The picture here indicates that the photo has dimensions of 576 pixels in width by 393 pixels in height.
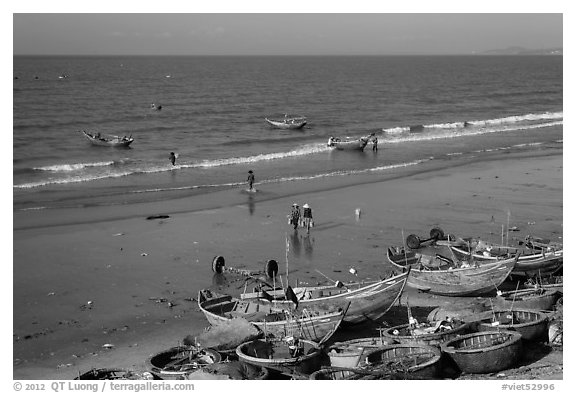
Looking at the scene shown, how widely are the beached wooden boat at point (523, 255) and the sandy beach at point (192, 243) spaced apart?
1825 mm

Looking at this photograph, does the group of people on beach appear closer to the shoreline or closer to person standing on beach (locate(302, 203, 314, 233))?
person standing on beach (locate(302, 203, 314, 233))

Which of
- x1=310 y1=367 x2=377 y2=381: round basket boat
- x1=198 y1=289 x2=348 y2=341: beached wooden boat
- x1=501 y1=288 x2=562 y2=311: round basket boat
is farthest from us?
x1=501 y1=288 x2=562 y2=311: round basket boat

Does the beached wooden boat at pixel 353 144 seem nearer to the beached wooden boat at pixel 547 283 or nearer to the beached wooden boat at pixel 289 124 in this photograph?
the beached wooden boat at pixel 289 124

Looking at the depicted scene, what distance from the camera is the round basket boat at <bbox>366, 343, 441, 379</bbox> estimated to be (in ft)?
47.7

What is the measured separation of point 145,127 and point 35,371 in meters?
43.8

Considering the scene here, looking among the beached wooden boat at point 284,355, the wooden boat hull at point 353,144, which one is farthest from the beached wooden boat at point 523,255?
the wooden boat hull at point 353,144

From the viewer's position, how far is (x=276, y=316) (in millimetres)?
17406

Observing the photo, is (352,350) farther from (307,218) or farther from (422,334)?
(307,218)

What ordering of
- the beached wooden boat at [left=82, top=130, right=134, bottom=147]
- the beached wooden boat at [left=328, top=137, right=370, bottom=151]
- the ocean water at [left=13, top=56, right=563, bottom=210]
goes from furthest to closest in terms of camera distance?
the beached wooden boat at [left=82, top=130, right=134, bottom=147] < the beached wooden boat at [left=328, top=137, right=370, bottom=151] < the ocean water at [left=13, top=56, right=563, bottom=210]

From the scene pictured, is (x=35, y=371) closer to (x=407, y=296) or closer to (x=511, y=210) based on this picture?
(x=407, y=296)

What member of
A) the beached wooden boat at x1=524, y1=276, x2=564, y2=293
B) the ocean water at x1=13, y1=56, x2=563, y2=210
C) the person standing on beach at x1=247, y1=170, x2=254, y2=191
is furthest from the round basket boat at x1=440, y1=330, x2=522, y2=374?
the ocean water at x1=13, y1=56, x2=563, y2=210

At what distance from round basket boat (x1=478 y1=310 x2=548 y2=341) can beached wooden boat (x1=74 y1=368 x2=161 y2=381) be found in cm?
726
